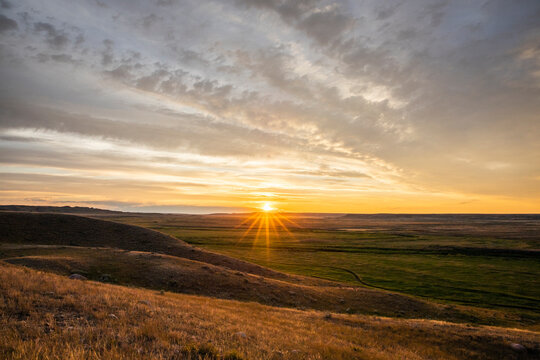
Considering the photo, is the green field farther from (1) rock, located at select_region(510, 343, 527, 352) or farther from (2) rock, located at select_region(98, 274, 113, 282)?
(2) rock, located at select_region(98, 274, 113, 282)

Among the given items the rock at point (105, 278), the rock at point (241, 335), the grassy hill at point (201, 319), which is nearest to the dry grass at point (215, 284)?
the grassy hill at point (201, 319)

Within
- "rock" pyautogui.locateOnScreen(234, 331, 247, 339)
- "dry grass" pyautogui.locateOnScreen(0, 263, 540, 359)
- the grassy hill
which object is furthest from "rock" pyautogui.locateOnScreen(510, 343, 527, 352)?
"rock" pyautogui.locateOnScreen(234, 331, 247, 339)

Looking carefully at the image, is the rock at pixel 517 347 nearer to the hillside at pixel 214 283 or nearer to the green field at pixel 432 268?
the hillside at pixel 214 283

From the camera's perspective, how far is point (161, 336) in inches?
345

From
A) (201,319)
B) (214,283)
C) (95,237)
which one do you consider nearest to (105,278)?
(214,283)

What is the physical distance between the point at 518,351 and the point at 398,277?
4381cm

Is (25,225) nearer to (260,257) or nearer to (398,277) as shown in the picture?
(260,257)

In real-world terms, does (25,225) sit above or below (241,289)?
above

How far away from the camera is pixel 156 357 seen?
6867mm

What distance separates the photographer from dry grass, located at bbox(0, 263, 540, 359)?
7.16 metres

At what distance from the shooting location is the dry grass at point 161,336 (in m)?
7.16

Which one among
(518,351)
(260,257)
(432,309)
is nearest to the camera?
(518,351)

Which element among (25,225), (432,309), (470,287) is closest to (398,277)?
(470,287)

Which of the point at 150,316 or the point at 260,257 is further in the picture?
the point at 260,257
